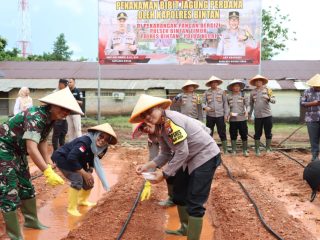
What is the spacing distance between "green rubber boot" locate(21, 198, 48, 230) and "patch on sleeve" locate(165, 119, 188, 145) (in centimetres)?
208

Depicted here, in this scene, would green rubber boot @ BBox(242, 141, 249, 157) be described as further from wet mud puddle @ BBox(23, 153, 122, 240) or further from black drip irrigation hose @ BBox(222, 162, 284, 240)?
wet mud puddle @ BBox(23, 153, 122, 240)

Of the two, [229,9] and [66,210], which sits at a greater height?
[229,9]

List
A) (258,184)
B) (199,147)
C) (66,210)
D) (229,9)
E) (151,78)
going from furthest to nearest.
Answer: (151,78), (229,9), (258,184), (66,210), (199,147)

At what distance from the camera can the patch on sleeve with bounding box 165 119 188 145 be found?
3.88 m

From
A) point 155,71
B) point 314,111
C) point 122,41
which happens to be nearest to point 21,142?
point 314,111

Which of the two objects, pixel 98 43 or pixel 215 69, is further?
pixel 215 69

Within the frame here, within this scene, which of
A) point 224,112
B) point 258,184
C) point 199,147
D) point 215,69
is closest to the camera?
point 199,147

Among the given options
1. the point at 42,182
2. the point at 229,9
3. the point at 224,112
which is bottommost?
the point at 42,182

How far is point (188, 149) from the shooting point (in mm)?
4098

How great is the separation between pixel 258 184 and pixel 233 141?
3298 mm

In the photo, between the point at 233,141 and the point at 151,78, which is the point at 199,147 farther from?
the point at 151,78

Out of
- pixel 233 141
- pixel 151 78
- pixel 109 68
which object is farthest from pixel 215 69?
pixel 233 141

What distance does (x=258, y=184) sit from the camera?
7.71 meters

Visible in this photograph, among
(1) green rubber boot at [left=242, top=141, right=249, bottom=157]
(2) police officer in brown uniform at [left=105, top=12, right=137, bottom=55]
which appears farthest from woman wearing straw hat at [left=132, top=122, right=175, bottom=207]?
(2) police officer in brown uniform at [left=105, top=12, right=137, bottom=55]
